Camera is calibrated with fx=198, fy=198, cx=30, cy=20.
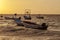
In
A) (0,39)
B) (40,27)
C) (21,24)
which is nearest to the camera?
(0,39)

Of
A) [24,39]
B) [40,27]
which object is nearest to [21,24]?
[40,27]

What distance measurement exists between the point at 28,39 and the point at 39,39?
1.86ft

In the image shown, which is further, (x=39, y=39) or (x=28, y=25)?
(x=28, y=25)

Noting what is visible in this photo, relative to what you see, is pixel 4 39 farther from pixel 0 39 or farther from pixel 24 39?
pixel 24 39

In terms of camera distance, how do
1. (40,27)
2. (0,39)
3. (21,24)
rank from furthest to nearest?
(21,24), (40,27), (0,39)

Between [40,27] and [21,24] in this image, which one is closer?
[40,27]

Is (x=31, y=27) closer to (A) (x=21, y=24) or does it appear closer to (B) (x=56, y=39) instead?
(A) (x=21, y=24)

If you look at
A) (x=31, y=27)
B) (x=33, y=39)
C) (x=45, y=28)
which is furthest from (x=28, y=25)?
(x=33, y=39)

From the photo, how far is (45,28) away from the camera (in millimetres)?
14016

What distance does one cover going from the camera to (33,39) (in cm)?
1023

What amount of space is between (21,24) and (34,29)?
2.38 metres

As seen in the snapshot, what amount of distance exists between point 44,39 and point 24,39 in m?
1.02

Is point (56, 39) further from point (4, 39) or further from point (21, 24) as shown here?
point (21, 24)

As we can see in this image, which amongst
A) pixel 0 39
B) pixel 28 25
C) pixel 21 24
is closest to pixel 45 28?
pixel 28 25
